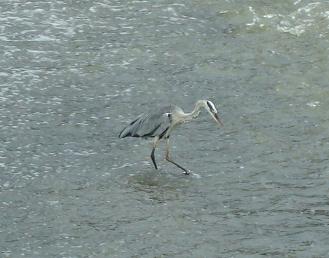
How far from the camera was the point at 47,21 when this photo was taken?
52.1ft

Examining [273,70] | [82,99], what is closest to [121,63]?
[82,99]

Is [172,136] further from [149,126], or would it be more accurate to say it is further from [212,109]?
[212,109]

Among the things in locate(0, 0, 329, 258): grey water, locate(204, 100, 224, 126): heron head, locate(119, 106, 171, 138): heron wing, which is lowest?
locate(0, 0, 329, 258): grey water

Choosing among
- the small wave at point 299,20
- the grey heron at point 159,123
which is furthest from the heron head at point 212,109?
the small wave at point 299,20

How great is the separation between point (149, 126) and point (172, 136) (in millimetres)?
790

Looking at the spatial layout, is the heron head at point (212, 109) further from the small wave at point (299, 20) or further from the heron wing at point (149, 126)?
the small wave at point (299, 20)

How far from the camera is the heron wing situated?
11.6 m

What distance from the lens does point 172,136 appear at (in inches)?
485

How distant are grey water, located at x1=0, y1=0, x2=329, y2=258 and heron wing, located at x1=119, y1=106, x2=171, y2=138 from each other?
0.35 metres

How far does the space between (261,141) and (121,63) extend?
326cm

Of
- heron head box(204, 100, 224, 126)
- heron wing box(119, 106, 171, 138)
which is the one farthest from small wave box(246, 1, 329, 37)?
heron wing box(119, 106, 171, 138)

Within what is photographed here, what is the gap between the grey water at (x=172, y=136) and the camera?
9891 mm

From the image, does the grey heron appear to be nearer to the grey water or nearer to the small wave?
the grey water

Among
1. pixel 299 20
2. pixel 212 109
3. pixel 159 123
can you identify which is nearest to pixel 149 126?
pixel 159 123
